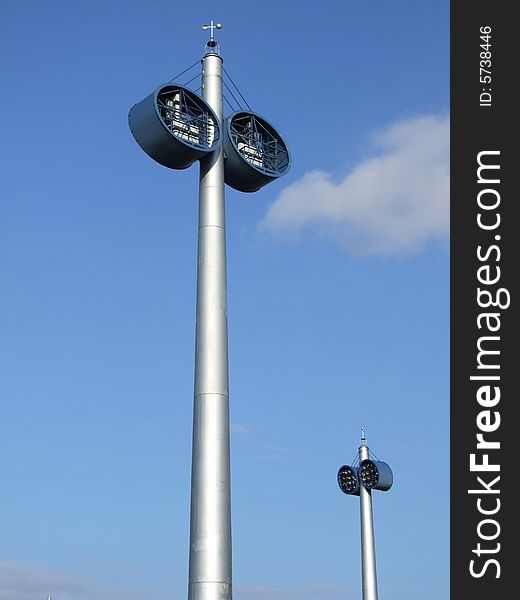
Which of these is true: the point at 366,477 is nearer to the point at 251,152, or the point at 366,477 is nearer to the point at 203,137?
the point at 251,152

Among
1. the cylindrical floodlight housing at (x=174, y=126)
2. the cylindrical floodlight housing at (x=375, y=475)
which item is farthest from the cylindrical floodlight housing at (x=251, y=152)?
the cylindrical floodlight housing at (x=375, y=475)

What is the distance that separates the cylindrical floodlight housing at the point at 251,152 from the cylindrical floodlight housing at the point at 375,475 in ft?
163

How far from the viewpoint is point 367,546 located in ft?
284

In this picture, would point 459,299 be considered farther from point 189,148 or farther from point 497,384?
point 189,148

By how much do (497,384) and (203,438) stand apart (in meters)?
12.4

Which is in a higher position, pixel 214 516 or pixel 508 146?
pixel 508 146

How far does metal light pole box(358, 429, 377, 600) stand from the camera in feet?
276

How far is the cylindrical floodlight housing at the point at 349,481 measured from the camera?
297ft

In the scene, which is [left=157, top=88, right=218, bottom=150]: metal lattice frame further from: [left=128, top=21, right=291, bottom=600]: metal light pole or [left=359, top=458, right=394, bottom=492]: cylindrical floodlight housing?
[left=359, top=458, right=394, bottom=492]: cylindrical floodlight housing

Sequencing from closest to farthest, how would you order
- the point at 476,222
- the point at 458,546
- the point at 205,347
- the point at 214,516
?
the point at 458,546, the point at 476,222, the point at 214,516, the point at 205,347

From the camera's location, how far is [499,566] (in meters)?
30.7

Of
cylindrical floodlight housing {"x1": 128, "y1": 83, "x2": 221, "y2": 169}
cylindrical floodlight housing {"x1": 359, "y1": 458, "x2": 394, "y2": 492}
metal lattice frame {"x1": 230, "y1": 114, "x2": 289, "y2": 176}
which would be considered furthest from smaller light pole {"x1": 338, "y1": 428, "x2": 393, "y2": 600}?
cylindrical floodlight housing {"x1": 128, "y1": 83, "x2": 221, "y2": 169}

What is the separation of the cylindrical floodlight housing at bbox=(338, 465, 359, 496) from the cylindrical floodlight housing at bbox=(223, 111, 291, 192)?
169 feet

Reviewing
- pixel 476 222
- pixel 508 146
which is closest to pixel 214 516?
pixel 476 222
